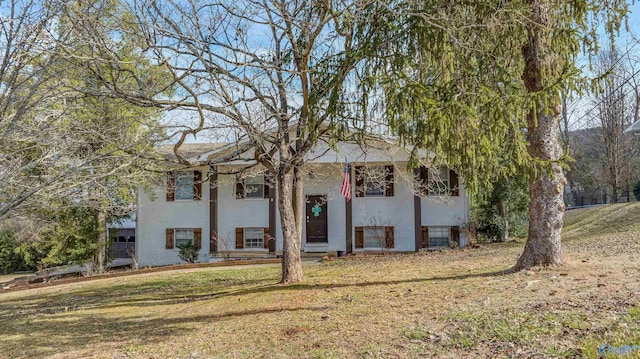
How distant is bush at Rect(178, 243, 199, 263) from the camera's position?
17812 mm

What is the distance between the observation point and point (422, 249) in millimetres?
16938

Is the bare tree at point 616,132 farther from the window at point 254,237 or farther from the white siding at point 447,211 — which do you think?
the window at point 254,237

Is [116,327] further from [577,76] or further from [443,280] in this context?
[577,76]

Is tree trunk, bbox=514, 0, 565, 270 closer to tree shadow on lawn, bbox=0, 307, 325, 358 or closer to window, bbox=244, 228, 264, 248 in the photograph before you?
tree shadow on lawn, bbox=0, 307, 325, 358

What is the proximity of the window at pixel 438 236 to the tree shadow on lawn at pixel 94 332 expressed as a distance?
1165 cm

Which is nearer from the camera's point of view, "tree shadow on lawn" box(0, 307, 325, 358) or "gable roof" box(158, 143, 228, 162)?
"tree shadow on lawn" box(0, 307, 325, 358)

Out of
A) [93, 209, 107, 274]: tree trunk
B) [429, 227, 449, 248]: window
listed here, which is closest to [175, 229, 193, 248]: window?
[93, 209, 107, 274]: tree trunk

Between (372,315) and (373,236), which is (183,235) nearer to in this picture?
(373,236)

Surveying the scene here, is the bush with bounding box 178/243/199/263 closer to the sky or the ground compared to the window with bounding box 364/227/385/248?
closer to the ground

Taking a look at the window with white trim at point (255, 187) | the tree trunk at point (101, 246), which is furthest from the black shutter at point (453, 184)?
the tree trunk at point (101, 246)

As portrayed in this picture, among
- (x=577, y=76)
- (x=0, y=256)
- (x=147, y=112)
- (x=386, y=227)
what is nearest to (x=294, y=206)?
(x=147, y=112)

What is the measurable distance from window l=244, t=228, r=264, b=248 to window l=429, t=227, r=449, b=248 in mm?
7018

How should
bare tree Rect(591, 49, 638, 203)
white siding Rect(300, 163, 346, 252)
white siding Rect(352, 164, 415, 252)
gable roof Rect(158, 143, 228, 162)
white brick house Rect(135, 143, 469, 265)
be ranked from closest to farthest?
gable roof Rect(158, 143, 228, 162) < white brick house Rect(135, 143, 469, 265) < white siding Rect(352, 164, 415, 252) < white siding Rect(300, 163, 346, 252) < bare tree Rect(591, 49, 638, 203)

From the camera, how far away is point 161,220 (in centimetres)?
1842
